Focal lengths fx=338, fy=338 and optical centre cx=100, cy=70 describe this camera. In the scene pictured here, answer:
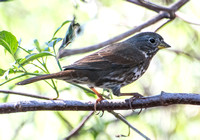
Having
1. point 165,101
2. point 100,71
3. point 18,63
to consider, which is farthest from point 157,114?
point 18,63

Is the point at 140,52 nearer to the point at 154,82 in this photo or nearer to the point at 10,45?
the point at 154,82

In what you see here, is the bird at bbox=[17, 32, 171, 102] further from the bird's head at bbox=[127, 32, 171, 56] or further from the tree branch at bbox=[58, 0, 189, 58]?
the tree branch at bbox=[58, 0, 189, 58]

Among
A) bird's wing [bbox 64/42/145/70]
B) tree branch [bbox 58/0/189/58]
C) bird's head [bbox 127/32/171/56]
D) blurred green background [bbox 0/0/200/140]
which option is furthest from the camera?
bird's head [bbox 127/32/171/56]

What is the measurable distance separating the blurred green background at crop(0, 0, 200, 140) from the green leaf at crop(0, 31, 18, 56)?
1.11 m

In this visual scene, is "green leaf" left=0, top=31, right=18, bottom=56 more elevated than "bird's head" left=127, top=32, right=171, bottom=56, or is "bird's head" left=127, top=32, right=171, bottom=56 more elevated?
"green leaf" left=0, top=31, right=18, bottom=56

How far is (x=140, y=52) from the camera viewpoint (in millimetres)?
5027

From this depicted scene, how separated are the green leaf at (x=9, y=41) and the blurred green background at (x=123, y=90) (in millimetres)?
1109

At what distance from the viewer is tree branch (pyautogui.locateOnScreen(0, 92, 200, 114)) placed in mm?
2965

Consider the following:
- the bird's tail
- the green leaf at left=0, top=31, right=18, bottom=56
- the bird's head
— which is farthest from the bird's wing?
the green leaf at left=0, top=31, right=18, bottom=56

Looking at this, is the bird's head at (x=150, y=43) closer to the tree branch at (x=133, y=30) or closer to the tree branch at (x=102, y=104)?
the tree branch at (x=133, y=30)

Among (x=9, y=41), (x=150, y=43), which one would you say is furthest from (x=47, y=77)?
(x=150, y=43)

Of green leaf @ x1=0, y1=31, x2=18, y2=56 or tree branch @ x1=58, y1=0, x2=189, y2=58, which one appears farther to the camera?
tree branch @ x1=58, y1=0, x2=189, y2=58

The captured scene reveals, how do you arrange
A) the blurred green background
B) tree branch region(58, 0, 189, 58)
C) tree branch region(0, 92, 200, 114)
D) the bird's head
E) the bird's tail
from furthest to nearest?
the bird's head, the blurred green background, tree branch region(58, 0, 189, 58), the bird's tail, tree branch region(0, 92, 200, 114)

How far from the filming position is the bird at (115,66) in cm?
416
